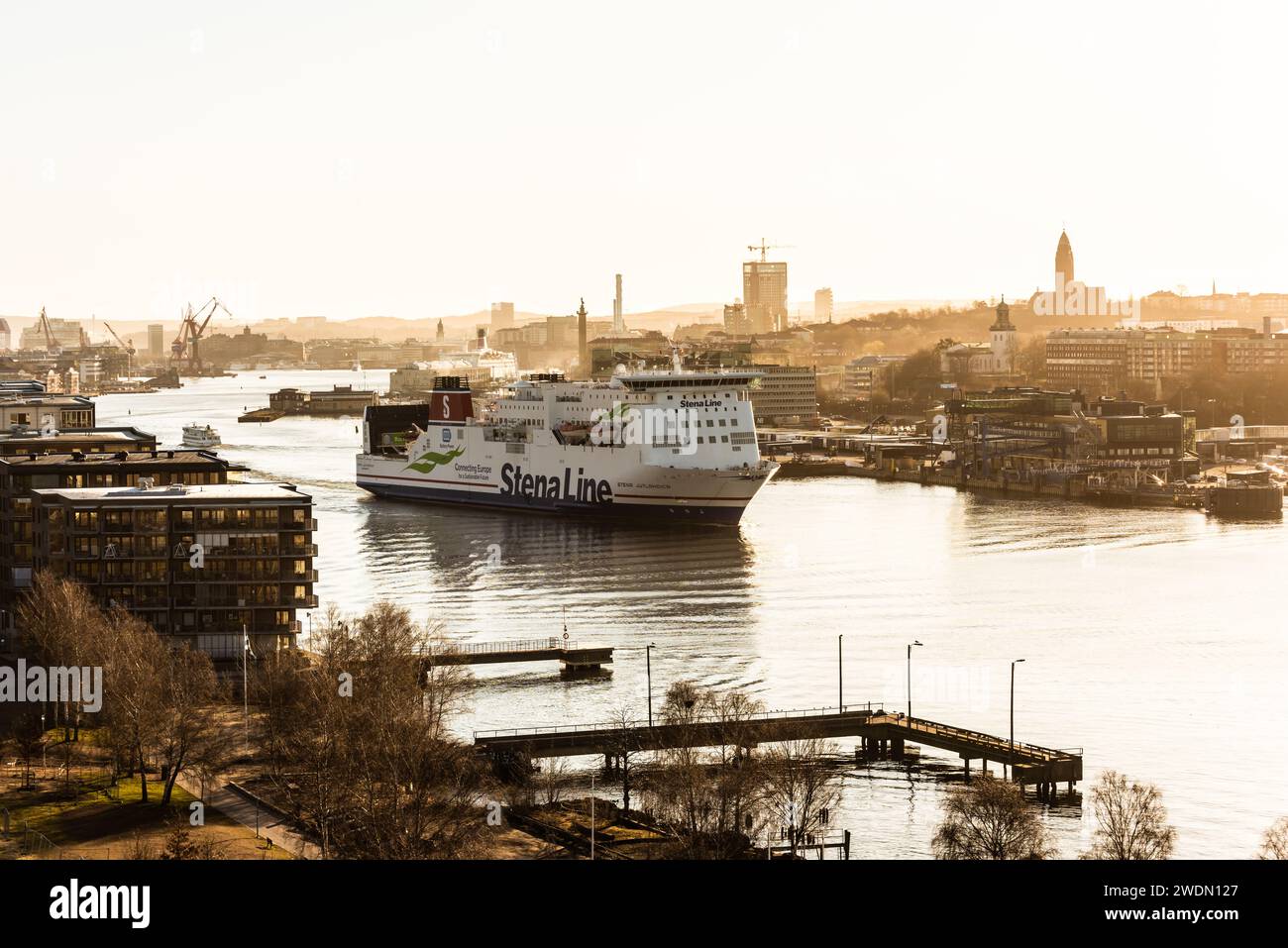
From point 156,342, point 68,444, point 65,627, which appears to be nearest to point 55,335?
point 156,342

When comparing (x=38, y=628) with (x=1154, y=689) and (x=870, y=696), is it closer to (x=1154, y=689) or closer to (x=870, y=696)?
(x=870, y=696)

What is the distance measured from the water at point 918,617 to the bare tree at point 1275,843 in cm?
36

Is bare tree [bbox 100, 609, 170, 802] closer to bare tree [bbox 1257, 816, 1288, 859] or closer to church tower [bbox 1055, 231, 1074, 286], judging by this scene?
bare tree [bbox 1257, 816, 1288, 859]

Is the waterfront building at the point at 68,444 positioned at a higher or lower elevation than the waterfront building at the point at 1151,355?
lower

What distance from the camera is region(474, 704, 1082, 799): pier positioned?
1455 centimetres

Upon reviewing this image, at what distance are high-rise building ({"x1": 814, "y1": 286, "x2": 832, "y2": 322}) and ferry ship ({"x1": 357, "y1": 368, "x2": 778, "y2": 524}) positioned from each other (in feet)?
450

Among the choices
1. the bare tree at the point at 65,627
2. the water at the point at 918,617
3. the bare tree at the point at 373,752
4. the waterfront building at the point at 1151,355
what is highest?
the waterfront building at the point at 1151,355

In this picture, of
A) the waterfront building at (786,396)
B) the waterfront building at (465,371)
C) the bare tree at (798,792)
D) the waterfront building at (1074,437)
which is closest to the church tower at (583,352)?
the waterfront building at (465,371)

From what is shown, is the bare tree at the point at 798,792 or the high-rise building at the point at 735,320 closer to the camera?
the bare tree at the point at 798,792

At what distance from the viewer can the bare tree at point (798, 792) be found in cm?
1273

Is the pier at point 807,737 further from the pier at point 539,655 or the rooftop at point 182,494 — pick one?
the rooftop at point 182,494
